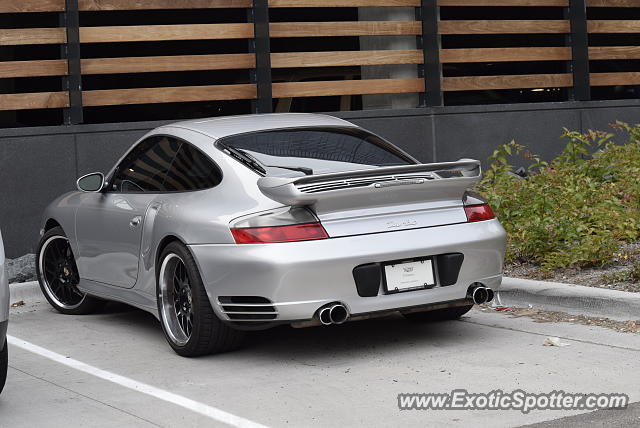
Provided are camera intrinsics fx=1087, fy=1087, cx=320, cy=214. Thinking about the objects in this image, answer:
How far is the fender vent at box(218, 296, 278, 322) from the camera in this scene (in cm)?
608

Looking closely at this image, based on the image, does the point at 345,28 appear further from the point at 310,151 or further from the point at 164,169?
the point at 310,151

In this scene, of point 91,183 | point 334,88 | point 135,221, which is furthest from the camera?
point 334,88

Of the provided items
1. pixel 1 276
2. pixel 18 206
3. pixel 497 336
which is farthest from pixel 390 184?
pixel 18 206

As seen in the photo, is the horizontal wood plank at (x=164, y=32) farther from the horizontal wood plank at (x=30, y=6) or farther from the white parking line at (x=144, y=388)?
the white parking line at (x=144, y=388)

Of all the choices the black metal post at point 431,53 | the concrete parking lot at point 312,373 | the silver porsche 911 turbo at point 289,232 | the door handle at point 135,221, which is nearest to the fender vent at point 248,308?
the silver porsche 911 turbo at point 289,232

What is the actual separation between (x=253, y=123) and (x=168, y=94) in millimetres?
5002

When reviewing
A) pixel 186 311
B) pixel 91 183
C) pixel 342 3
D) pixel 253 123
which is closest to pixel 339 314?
pixel 186 311

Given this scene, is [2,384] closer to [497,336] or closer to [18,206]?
[497,336]

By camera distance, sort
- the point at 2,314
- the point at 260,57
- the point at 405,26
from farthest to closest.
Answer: the point at 405,26, the point at 260,57, the point at 2,314

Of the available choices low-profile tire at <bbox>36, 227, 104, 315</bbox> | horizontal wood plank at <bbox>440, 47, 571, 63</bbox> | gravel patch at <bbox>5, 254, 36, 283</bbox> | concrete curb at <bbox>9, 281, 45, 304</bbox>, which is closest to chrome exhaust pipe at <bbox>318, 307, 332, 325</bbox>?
low-profile tire at <bbox>36, 227, 104, 315</bbox>

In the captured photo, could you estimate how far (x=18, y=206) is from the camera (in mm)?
11336

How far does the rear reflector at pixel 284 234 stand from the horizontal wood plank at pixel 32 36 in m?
6.25

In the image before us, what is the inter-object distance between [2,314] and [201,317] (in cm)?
137

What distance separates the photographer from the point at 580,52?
14148 mm
